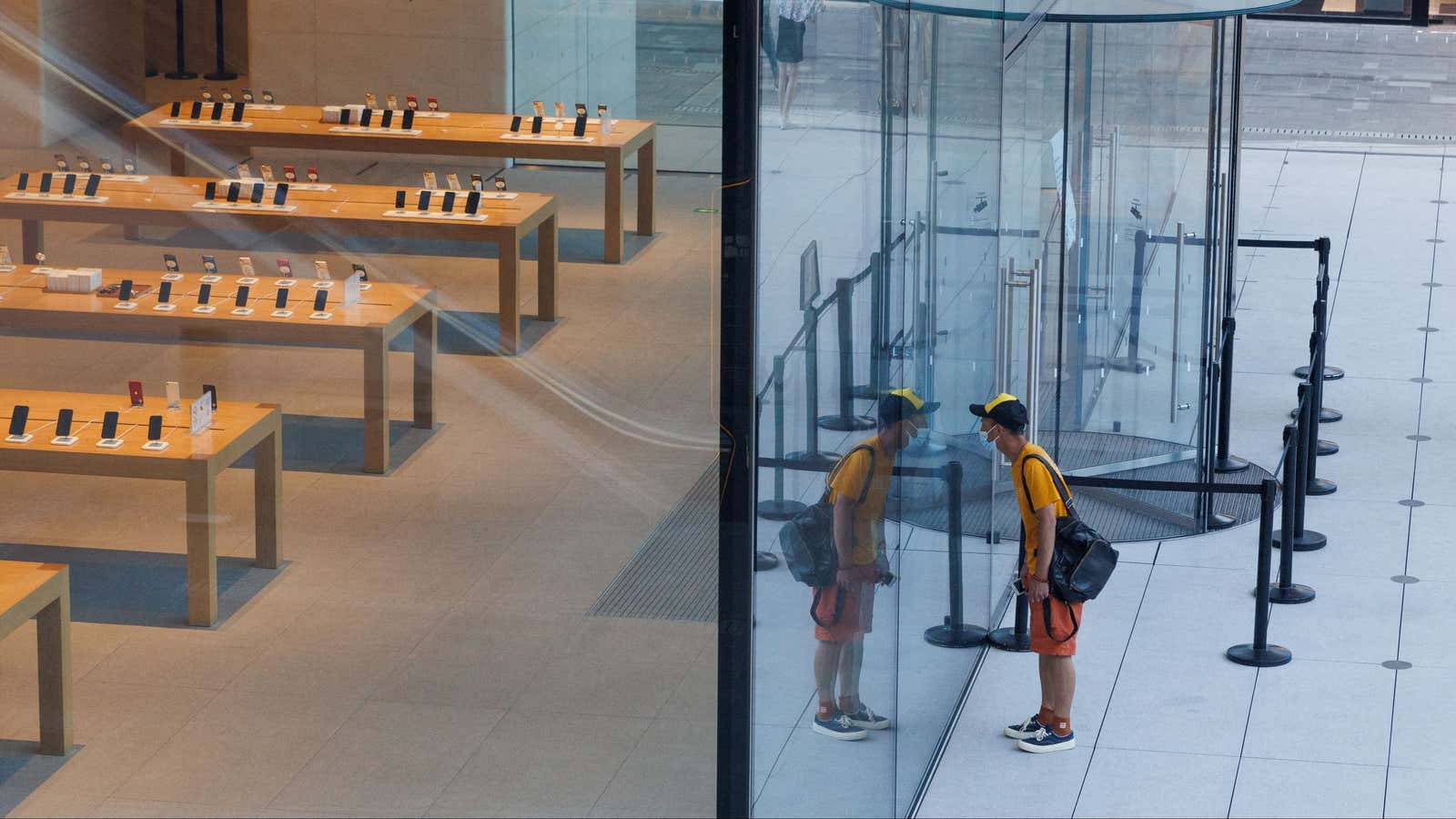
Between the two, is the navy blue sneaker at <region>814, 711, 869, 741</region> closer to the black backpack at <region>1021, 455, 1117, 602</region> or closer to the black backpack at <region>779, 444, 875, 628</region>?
the black backpack at <region>779, 444, 875, 628</region>

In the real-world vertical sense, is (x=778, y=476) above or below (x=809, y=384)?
below

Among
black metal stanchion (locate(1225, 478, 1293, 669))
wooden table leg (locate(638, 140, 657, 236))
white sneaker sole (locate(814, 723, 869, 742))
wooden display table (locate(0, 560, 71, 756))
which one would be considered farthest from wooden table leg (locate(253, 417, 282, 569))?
black metal stanchion (locate(1225, 478, 1293, 669))

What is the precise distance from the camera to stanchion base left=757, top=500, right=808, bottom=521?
454 cm

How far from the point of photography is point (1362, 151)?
16.4 m

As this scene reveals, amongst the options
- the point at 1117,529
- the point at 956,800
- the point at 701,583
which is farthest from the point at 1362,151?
the point at 701,583

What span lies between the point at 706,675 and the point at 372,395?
105 cm

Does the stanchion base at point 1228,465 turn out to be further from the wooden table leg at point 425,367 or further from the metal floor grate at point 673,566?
the wooden table leg at point 425,367

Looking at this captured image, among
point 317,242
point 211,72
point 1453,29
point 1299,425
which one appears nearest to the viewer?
point 211,72

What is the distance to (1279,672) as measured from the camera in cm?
664

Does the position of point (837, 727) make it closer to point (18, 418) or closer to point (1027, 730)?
point (1027, 730)

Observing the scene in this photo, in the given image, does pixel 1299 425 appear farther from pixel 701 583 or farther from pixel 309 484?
pixel 309 484

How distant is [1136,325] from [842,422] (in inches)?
153

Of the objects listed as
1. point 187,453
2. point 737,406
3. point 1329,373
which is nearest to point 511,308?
point 737,406

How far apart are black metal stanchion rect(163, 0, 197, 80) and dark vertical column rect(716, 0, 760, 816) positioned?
3.59 ft
